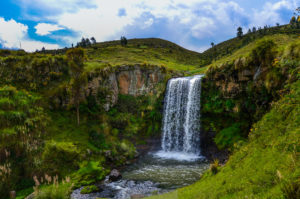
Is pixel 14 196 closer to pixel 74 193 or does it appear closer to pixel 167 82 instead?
pixel 74 193

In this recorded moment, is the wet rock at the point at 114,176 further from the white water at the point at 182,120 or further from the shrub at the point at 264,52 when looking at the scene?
the shrub at the point at 264,52

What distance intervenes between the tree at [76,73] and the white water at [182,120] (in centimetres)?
1434

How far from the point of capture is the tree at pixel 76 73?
1019 inches

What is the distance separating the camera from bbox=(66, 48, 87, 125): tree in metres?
25.9

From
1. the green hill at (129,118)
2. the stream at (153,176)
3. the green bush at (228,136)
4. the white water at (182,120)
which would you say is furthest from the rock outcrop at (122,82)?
the green bush at (228,136)

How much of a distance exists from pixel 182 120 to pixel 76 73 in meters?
18.1

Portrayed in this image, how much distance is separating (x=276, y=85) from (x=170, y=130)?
52.7 feet

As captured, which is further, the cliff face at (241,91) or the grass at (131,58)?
the grass at (131,58)

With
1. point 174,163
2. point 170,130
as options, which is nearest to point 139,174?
point 174,163

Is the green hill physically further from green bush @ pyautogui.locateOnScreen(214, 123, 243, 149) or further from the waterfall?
the waterfall

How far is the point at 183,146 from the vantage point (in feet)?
87.0

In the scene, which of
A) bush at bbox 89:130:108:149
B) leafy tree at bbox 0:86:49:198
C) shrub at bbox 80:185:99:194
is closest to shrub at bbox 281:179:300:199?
shrub at bbox 80:185:99:194

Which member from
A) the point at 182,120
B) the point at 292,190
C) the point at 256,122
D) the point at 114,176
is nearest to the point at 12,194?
the point at 114,176

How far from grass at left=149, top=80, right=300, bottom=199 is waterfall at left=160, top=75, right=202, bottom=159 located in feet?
54.3
